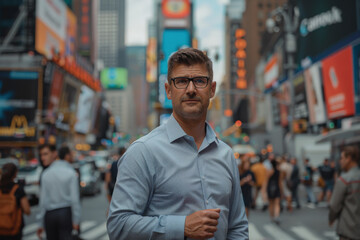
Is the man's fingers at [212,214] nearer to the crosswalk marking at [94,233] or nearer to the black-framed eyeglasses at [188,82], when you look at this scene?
the black-framed eyeglasses at [188,82]

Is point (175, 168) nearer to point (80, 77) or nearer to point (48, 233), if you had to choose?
point (48, 233)

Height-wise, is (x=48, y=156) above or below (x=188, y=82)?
below

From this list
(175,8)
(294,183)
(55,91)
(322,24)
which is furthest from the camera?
(175,8)

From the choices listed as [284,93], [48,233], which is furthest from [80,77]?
[48,233]

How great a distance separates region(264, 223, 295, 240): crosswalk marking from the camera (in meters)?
10.8

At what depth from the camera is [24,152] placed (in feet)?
192

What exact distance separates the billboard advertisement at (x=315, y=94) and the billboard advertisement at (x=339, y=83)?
3.84 feet

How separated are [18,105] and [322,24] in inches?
1551

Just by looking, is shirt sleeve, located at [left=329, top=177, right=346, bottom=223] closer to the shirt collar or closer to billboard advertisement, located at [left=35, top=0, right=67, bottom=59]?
the shirt collar

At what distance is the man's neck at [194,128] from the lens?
8.63 ft

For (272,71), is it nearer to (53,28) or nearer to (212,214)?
(53,28)

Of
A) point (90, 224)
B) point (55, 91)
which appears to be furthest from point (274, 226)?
point (55, 91)

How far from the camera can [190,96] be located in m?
2.54

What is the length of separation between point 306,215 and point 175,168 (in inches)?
540
